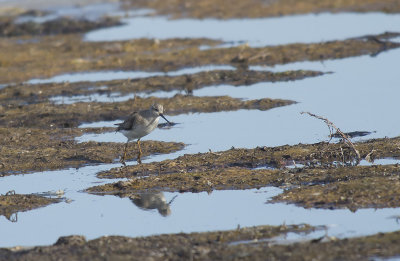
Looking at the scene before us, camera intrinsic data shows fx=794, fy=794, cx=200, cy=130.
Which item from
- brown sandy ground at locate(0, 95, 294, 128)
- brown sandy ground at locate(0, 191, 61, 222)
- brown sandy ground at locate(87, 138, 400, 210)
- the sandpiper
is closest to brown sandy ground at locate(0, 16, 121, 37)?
brown sandy ground at locate(0, 95, 294, 128)

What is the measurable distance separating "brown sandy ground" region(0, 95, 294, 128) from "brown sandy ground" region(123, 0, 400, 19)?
698 inches

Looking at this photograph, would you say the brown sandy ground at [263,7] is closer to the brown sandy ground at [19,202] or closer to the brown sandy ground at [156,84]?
the brown sandy ground at [156,84]

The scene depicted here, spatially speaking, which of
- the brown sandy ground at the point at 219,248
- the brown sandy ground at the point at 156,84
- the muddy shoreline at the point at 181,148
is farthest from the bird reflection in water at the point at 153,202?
the brown sandy ground at the point at 156,84

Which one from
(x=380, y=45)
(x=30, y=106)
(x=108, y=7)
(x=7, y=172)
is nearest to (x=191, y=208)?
(x=7, y=172)

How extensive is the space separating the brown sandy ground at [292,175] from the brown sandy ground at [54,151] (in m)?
1.45

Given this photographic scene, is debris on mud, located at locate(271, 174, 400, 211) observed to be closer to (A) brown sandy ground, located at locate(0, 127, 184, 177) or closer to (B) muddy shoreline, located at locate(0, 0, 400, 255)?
(B) muddy shoreline, located at locate(0, 0, 400, 255)

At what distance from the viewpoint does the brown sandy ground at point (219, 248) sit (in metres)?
9.70

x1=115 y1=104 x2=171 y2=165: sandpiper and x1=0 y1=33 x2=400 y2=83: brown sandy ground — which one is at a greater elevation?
x1=115 y1=104 x2=171 y2=165: sandpiper

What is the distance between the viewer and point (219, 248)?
1012cm

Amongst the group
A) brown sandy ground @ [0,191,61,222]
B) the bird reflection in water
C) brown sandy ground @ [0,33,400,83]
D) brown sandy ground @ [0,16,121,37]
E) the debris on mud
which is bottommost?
brown sandy ground @ [0,16,121,37]

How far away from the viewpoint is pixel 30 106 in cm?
2255

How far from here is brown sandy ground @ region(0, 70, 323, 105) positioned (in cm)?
2442

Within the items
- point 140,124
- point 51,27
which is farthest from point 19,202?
point 51,27

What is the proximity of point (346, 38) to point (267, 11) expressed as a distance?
382 inches
